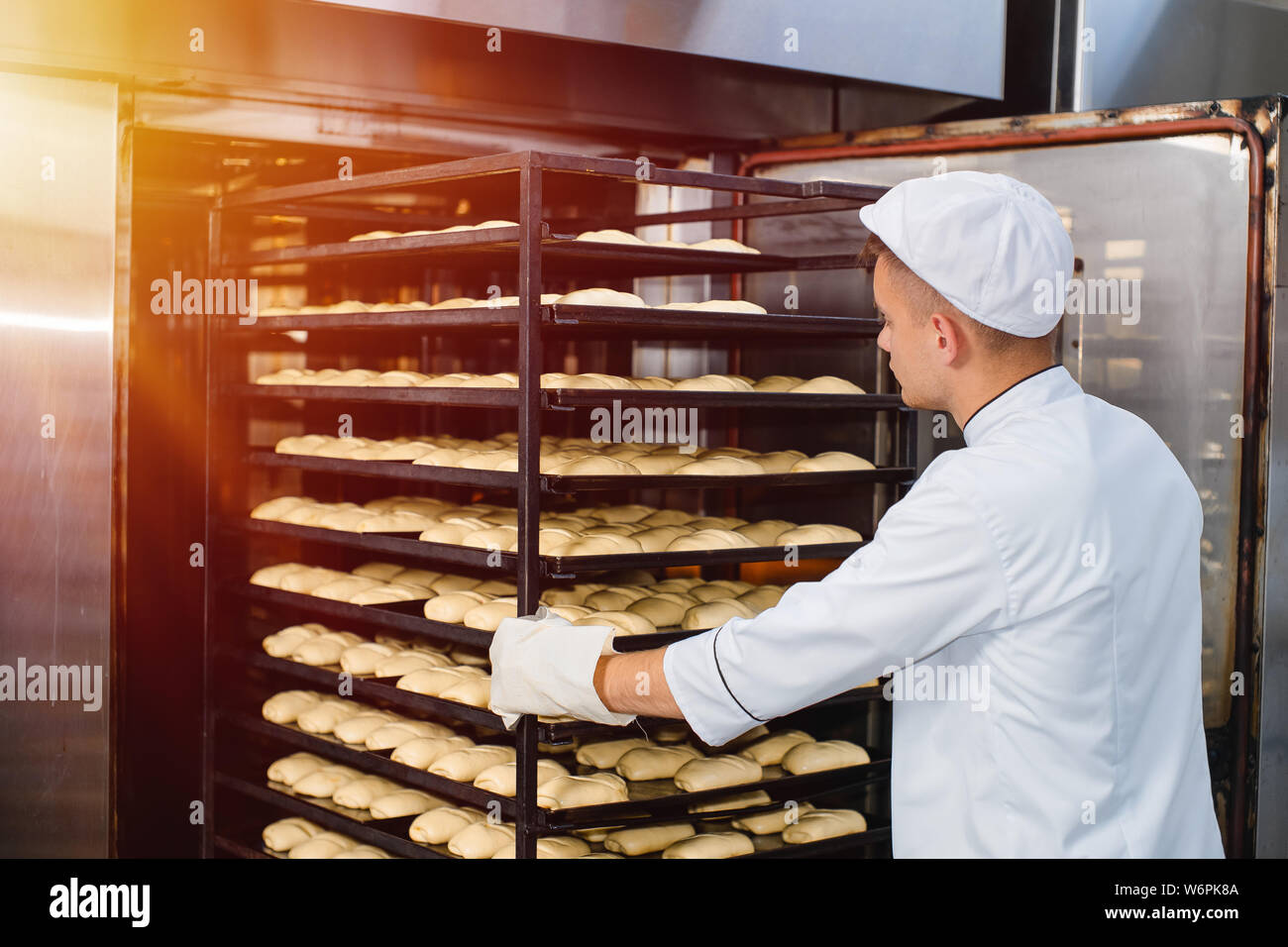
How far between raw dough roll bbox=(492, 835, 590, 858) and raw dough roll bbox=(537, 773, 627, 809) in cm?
9

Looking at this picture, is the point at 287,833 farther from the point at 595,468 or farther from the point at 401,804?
the point at 595,468

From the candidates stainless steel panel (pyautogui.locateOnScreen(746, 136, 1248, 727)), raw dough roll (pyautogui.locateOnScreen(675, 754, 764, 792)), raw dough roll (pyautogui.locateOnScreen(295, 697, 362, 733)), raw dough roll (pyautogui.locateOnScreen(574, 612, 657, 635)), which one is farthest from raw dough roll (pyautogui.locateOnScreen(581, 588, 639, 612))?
stainless steel panel (pyautogui.locateOnScreen(746, 136, 1248, 727))

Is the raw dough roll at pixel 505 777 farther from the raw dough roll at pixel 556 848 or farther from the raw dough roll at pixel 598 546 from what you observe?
the raw dough roll at pixel 598 546

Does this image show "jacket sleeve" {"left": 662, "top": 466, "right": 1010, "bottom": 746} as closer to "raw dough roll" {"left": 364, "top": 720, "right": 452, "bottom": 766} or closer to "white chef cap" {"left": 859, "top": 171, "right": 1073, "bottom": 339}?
"white chef cap" {"left": 859, "top": 171, "right": 1073, "bottom": 339}

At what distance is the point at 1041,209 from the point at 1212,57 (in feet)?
6.60

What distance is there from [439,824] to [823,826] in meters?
0.80

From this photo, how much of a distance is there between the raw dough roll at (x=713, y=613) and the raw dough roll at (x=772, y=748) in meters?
0.31

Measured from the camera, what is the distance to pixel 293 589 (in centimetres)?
279

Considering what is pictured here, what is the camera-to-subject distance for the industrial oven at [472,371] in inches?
90.2

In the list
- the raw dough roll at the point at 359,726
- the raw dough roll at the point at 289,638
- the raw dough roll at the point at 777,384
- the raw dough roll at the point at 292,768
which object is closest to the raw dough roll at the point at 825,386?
the raw dough roll at the point at 777,384

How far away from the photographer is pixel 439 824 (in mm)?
2426

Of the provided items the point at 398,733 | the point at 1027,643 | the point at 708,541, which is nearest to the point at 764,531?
the point at 708,541

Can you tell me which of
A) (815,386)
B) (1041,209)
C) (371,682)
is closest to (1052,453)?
(1041,209)

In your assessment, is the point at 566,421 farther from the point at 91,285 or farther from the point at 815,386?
the point at 91,285
